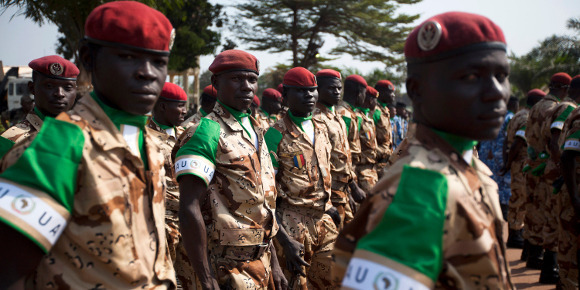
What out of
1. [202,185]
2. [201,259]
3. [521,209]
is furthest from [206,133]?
[521,209]

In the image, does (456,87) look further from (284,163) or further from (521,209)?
(521,209)

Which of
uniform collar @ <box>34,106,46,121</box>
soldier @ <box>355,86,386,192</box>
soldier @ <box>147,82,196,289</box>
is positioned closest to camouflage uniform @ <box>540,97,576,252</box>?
soldier @ <box>355,86,386,192</box>

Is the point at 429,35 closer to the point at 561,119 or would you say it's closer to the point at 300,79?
the point at 300,79

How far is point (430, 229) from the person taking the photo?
5.18 ft

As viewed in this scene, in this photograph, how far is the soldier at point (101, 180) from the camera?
5.59ft

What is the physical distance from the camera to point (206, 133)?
3.55 m

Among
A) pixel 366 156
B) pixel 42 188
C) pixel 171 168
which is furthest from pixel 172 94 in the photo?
pixel 42 188

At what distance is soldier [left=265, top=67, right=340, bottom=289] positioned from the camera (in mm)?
5105

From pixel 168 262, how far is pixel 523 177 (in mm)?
8354

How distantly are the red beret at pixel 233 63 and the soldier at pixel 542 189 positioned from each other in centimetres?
479

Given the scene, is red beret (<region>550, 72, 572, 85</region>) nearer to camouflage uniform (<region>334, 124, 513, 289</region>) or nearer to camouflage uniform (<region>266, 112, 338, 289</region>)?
camouflage uniform (<region>266, 112, 338, 289</region>)

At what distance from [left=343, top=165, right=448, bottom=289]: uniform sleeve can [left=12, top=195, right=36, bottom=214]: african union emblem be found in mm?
1062

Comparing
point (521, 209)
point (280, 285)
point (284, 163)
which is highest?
point (284, 163)

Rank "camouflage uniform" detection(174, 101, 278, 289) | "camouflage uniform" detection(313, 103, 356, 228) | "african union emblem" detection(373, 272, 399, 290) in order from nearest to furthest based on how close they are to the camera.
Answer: "african union emblem" detection(373, 272, 399, 290), "camouflage uniform" detection(174, 101, 278, 289), "camouflage uniform" detection(313, 103, 356, 228)
